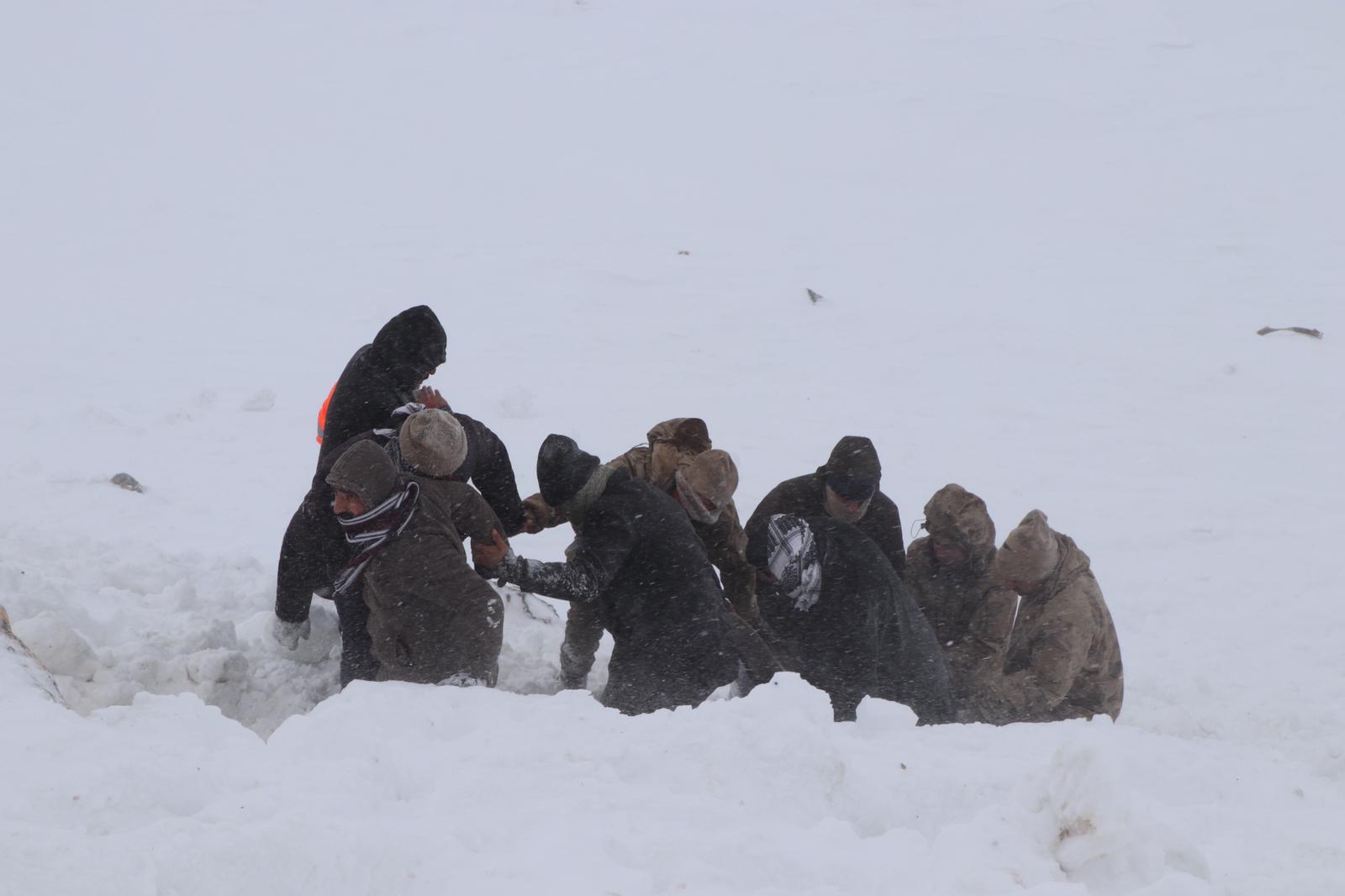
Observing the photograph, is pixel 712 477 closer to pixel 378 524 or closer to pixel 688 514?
pixel 688 514

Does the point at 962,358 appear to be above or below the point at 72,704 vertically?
below

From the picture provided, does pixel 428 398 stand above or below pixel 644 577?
above

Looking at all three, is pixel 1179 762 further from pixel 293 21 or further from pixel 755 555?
pixel 293 21

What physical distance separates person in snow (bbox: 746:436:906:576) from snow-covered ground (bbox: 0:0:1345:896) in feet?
3.71

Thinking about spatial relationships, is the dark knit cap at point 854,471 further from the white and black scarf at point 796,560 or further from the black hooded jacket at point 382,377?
the black hooded jacket at point 382,377

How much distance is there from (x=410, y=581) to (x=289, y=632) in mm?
1151

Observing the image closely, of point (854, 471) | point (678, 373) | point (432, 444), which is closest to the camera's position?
point (432, 444)

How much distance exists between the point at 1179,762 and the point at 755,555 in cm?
174

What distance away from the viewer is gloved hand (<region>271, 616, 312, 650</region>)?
454 centimetres

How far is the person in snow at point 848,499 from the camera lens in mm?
4590

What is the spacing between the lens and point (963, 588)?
497cm

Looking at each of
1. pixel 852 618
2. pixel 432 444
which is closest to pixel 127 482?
pixel 432 444

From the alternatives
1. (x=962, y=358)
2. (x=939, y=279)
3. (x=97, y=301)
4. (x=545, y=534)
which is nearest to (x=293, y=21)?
(x=97, y=301)

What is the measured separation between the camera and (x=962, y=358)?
1142 cm
